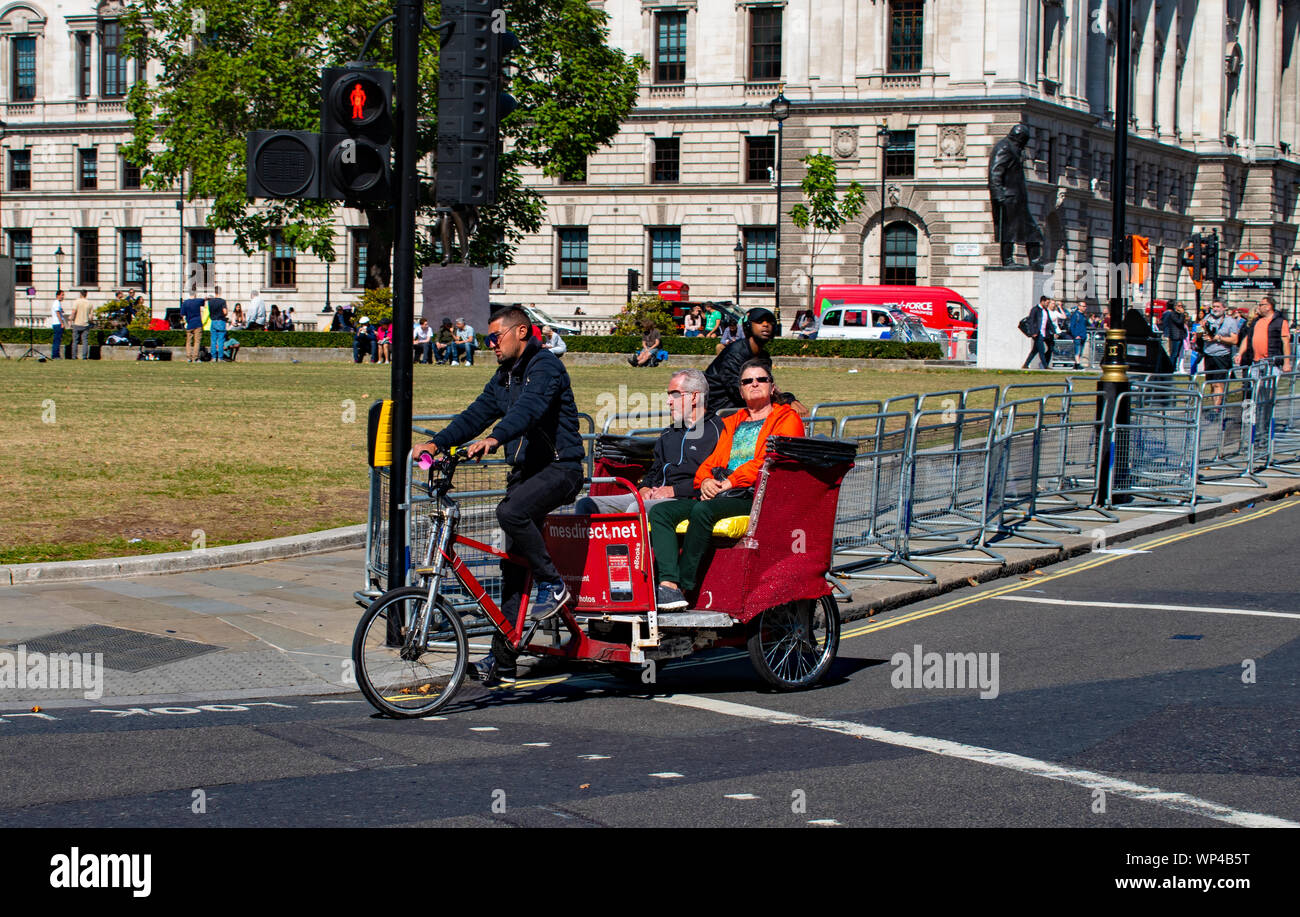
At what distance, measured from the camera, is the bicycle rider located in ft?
27.6

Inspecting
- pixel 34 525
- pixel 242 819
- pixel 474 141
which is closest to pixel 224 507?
pixel 34 525

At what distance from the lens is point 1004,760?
6953 mm

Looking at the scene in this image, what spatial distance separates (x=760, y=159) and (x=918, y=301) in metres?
12.0

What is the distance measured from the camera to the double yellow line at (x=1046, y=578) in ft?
35.6

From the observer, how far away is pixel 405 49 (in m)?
9.20

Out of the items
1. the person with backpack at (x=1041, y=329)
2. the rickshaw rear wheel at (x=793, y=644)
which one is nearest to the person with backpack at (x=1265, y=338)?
the person with backpack at (x=1041, y=329)

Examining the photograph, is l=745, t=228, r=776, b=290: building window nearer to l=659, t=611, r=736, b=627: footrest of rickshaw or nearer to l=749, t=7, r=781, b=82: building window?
l=749, t=7, r=781, b=82: building window

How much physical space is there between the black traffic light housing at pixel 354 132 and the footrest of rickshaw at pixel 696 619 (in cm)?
300

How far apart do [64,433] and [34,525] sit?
252 inches

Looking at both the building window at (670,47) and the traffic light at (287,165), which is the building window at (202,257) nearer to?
the building window at (670,47)

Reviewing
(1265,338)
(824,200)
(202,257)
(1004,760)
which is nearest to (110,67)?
(202,257)

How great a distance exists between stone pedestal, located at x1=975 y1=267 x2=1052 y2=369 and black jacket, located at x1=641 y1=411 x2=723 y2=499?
31648mm

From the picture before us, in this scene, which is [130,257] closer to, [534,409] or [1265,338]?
[1265,338]

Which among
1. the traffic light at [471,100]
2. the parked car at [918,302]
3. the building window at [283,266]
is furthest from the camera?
the building window at [283,266]
